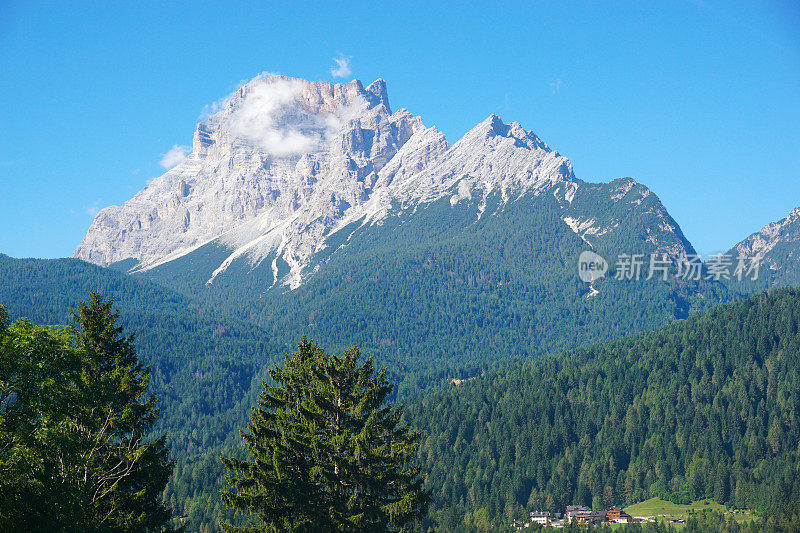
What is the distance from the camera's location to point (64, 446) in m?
34.9

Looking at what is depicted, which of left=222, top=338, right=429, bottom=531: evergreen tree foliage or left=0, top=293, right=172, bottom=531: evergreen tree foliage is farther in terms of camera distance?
left=222, top=338, right=429, bottom=531: evergreen tree foliage

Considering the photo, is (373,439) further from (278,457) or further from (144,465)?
(144,465)

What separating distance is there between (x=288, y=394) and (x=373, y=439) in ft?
19.9

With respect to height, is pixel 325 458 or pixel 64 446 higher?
pixel 64 446

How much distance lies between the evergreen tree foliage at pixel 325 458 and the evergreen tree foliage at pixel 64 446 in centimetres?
545

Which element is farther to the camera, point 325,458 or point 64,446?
point 325,458

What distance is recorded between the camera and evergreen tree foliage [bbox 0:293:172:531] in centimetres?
3309

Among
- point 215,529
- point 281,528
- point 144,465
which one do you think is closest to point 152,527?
point 144,465

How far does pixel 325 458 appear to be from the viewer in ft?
169

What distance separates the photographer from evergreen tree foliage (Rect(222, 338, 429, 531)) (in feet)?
162

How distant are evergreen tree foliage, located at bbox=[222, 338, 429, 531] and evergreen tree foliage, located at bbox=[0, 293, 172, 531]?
545 centimetres

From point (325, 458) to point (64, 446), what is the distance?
63.2 ft

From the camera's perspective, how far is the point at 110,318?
53.2 meters

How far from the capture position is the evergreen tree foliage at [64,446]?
33094 millimetres
